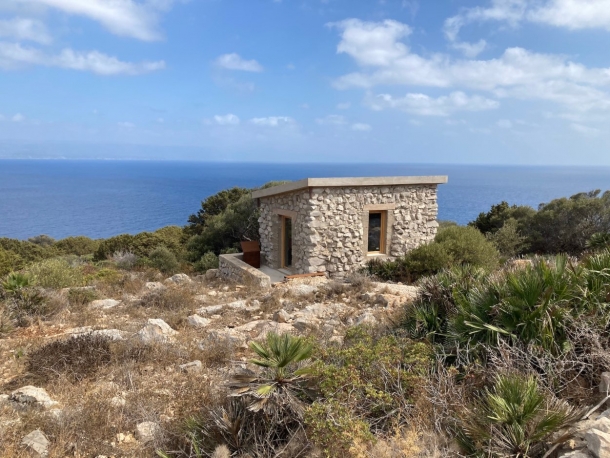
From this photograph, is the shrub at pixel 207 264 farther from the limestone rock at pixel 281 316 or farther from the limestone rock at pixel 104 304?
the limestone rock at pixel 281 316

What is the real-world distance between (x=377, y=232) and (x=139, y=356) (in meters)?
8.60

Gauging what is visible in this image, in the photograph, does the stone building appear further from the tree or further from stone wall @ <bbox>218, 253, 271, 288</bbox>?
the tree

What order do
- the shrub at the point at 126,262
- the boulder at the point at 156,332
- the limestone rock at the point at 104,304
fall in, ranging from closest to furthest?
1. the boulder at the point at 156,332
2. the limestone rock at the point at 104,304
3. the shrub at the point at 126,262

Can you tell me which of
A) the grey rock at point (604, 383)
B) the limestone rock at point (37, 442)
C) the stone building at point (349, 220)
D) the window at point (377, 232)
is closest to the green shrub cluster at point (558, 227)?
the stone building at point (349, 220)

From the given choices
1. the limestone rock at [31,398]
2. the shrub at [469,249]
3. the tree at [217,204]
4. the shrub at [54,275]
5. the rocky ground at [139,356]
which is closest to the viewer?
the rocky ground at [139,356]

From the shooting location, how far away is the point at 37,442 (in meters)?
3.57

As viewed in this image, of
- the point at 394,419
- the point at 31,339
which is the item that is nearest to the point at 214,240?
the point at 31,339

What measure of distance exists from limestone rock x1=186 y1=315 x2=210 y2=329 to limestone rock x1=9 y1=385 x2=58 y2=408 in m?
2.92

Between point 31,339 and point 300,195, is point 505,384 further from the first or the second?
point 300,195

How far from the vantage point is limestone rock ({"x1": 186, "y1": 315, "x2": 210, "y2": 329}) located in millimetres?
7199

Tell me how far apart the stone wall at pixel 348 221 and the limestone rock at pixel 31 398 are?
315 inches

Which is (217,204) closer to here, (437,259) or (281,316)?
(437,259)

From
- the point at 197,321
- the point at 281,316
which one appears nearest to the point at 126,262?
the point at 197,321

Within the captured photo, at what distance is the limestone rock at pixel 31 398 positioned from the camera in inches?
165
